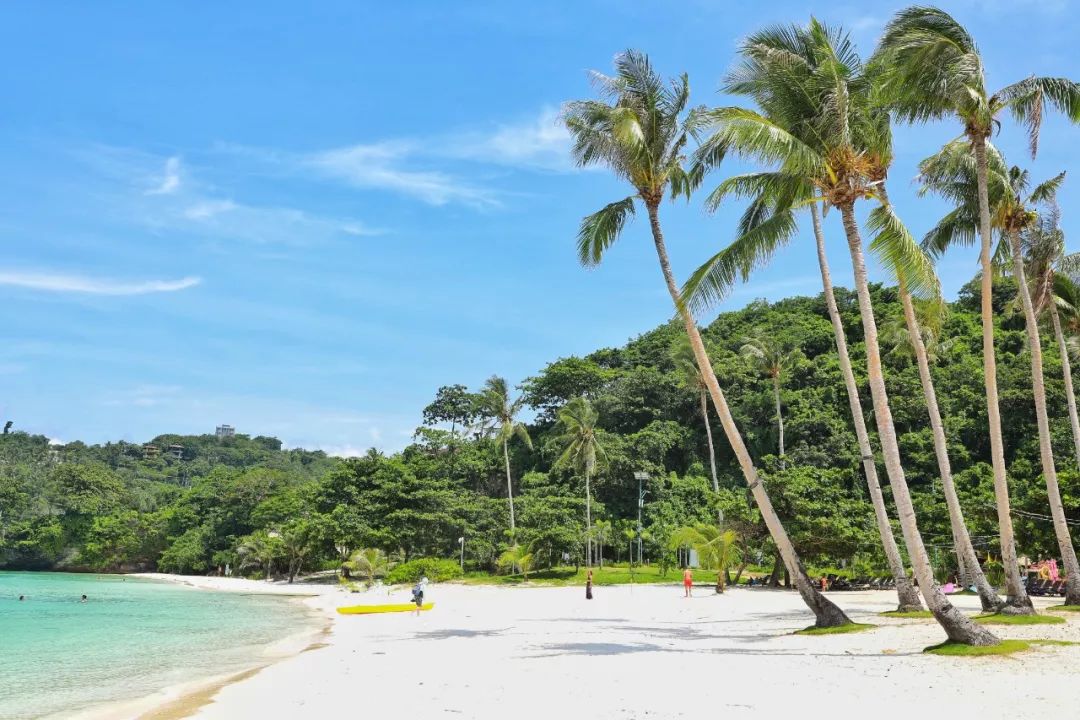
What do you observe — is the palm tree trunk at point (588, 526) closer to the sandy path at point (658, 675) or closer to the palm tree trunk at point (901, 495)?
the sandy path at point (658, 675)

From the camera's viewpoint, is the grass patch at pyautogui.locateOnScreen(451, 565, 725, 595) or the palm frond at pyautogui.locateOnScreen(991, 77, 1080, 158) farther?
the grass patch at pyautogui.locateOnScreen(451, 565, 725, 595)

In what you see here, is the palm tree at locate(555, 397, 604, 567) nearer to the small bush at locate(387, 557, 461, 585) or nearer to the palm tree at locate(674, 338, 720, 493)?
the palm tree at locate(674, 338, 720, 493)

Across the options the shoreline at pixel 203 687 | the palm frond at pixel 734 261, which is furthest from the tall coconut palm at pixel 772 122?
the shoreline at pixel 203 687

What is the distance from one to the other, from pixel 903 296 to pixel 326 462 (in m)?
140

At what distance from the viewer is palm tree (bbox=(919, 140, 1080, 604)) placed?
1608 cm

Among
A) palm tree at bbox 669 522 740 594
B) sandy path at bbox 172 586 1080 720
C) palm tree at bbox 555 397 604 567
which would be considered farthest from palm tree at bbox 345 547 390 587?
sandy path at bbox 172 586 1080 720

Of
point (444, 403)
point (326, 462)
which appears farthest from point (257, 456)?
point (444, 403)

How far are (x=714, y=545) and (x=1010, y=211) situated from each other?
18.8 meters

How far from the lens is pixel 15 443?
130875 mm

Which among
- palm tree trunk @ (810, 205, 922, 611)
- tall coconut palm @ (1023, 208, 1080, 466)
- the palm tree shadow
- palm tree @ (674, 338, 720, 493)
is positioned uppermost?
palm tree @ (674, 338, 720, 493)

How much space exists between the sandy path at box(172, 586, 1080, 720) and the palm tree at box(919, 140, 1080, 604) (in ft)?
9.85

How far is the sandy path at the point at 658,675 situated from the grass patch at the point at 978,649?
8.0 inches

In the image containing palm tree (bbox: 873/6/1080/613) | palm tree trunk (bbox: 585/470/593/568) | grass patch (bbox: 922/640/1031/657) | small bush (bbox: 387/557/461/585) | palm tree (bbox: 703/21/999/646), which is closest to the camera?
grass patch (bbox: 922/640/1031/657)

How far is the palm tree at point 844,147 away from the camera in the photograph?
40.5 ft
